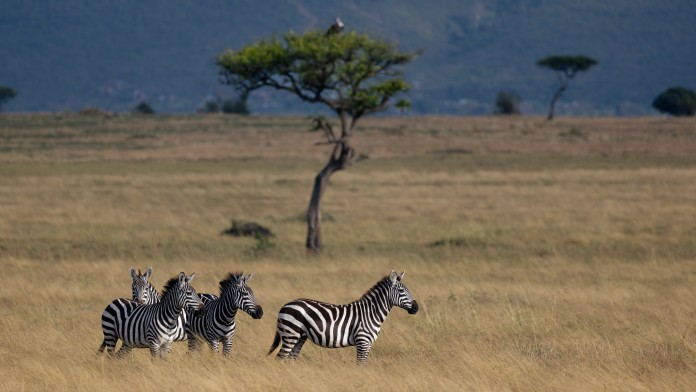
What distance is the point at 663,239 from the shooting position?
85.4 feet

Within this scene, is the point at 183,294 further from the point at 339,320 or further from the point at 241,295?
the point at 339,320

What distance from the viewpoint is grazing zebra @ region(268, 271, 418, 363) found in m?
11.6

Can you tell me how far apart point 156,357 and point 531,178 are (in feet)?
110

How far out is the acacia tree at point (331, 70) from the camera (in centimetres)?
2512

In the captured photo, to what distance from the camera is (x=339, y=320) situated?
11688 mm

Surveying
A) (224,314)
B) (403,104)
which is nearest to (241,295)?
(224,314)

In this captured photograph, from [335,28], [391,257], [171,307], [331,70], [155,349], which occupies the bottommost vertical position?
[391,257]

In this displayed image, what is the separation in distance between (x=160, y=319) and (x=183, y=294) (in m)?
0.42

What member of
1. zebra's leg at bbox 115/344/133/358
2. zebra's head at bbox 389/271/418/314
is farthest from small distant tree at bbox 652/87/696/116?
zebra's leg at bbox 115/344/133/358

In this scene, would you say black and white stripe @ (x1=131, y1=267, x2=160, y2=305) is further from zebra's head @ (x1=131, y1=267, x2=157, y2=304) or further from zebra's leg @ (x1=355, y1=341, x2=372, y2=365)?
zebra's leg @ (x1=355, y1=341, x2=372, y2=365)

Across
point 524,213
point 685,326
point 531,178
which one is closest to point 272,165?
point 531,178

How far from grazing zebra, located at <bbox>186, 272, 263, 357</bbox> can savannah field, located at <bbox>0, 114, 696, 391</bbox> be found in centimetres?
21

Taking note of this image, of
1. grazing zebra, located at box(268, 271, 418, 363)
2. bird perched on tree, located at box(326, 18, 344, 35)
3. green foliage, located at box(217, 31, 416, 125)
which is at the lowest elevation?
grazing zebra, located at box(268, 271, 418, 363)

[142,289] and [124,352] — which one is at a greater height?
[142,289]
